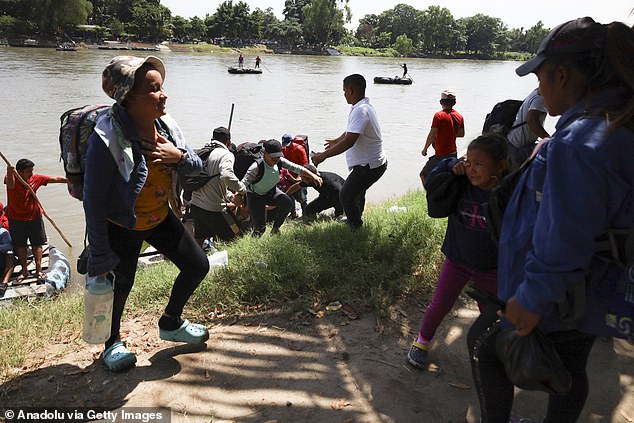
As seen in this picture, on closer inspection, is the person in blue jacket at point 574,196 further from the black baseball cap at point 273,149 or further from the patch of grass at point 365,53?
the patch of grass at point 365,53

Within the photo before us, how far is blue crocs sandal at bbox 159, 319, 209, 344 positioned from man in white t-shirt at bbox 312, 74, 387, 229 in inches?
87.1

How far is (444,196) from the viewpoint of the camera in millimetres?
2604

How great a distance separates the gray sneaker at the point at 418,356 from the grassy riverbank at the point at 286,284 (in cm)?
62

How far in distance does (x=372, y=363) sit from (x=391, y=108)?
2501 centimetres

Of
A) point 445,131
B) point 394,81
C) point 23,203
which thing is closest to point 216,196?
point 23,203

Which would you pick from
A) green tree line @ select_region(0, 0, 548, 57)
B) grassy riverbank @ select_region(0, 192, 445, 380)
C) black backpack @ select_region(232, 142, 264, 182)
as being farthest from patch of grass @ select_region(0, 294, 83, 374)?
green tree line @ select_region(0, 0, 548, 57)

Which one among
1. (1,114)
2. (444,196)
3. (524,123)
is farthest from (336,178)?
(1,114)

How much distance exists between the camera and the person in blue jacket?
57.0 inches

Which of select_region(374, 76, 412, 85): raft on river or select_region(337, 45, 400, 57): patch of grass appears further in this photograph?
select_region(337, 45, 400, 57): patch of grass

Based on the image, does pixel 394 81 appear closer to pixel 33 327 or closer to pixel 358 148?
pixel 358 148

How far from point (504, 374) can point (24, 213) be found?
6351 mm

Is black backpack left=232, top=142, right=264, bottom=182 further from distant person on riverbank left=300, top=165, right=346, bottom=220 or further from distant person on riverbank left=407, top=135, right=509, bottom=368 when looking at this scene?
distant person on riverbank left=407, top=135, right=509, bottom=368

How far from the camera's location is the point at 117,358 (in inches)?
111

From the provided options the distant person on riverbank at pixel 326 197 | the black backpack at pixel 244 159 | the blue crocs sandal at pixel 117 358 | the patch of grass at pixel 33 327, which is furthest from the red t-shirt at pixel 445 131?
the blue crocs sandal at pixel 117 358
